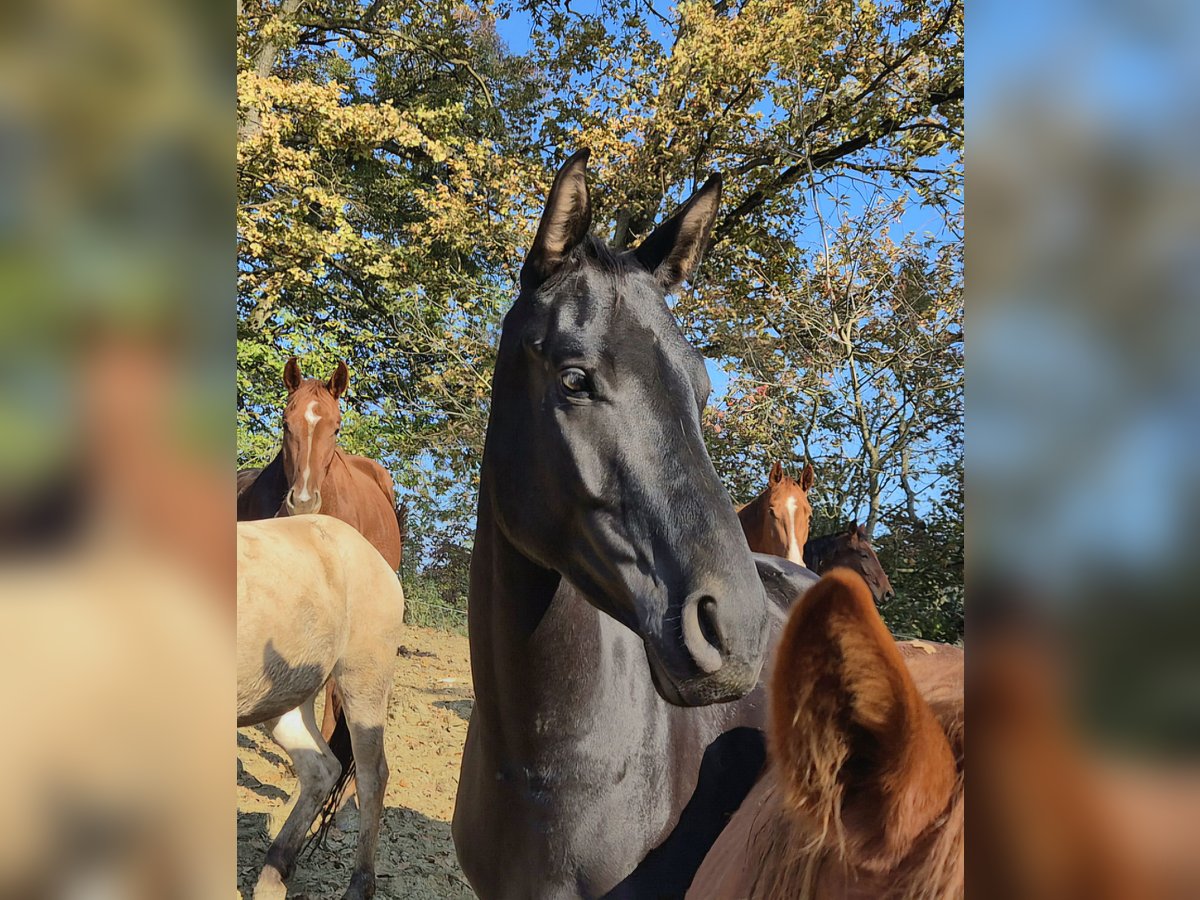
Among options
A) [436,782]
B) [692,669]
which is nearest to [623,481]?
[692,669]

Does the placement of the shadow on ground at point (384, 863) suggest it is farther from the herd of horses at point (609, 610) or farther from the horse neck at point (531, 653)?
the horse neck at point (531, 653)

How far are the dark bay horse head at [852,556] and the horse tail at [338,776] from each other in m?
2.86

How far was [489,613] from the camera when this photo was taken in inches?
57.3

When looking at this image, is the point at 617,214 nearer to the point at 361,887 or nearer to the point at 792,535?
the point at 792,535

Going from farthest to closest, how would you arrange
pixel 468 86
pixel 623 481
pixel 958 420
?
pixel 468 86, pixel 958 420, pixel 623 481

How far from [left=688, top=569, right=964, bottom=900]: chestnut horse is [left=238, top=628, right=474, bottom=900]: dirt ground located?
3.36 meters

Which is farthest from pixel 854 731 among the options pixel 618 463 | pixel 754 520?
pixel 754 520

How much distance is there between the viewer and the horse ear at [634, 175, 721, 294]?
1533mm

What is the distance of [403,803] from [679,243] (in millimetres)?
→ 3820

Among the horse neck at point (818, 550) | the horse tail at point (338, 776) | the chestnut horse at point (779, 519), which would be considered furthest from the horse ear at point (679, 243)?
the horse neck at point (818, 550)

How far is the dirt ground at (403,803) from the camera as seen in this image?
11.9ft
